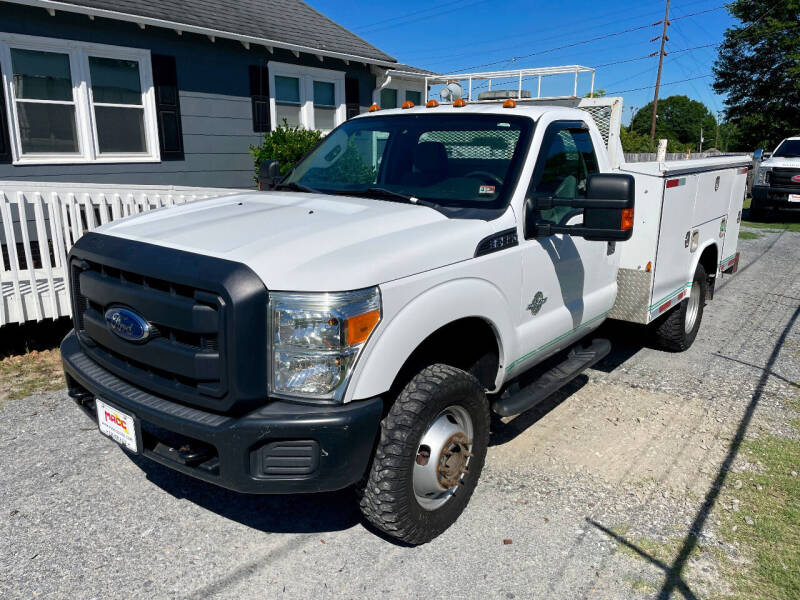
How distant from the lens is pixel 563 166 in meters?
4.01

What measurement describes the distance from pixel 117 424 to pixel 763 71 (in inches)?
1545

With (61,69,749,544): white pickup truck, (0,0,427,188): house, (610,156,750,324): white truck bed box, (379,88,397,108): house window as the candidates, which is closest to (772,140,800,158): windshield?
(379,88,397,108): house window

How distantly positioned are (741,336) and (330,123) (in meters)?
9.09

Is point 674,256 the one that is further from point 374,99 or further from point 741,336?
point 374,99

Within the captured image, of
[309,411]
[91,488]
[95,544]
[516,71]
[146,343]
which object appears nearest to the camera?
[309,411]

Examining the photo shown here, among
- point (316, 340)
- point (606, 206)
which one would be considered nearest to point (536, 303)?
point (606, 206)

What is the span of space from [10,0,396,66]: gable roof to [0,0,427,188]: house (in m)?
0.03

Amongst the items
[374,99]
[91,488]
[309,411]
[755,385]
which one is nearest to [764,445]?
[755,385]

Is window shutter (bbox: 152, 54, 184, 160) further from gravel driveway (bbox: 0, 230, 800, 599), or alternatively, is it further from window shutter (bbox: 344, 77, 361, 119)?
gravel driveway (bbox: 0, 230, 800, 599)

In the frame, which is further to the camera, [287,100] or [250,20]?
[287,100]

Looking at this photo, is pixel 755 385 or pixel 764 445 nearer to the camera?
pixel 764 445

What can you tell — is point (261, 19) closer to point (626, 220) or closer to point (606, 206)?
point (626, 220)

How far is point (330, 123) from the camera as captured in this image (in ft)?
42.8

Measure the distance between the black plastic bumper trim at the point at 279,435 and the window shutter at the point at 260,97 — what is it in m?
9.49
